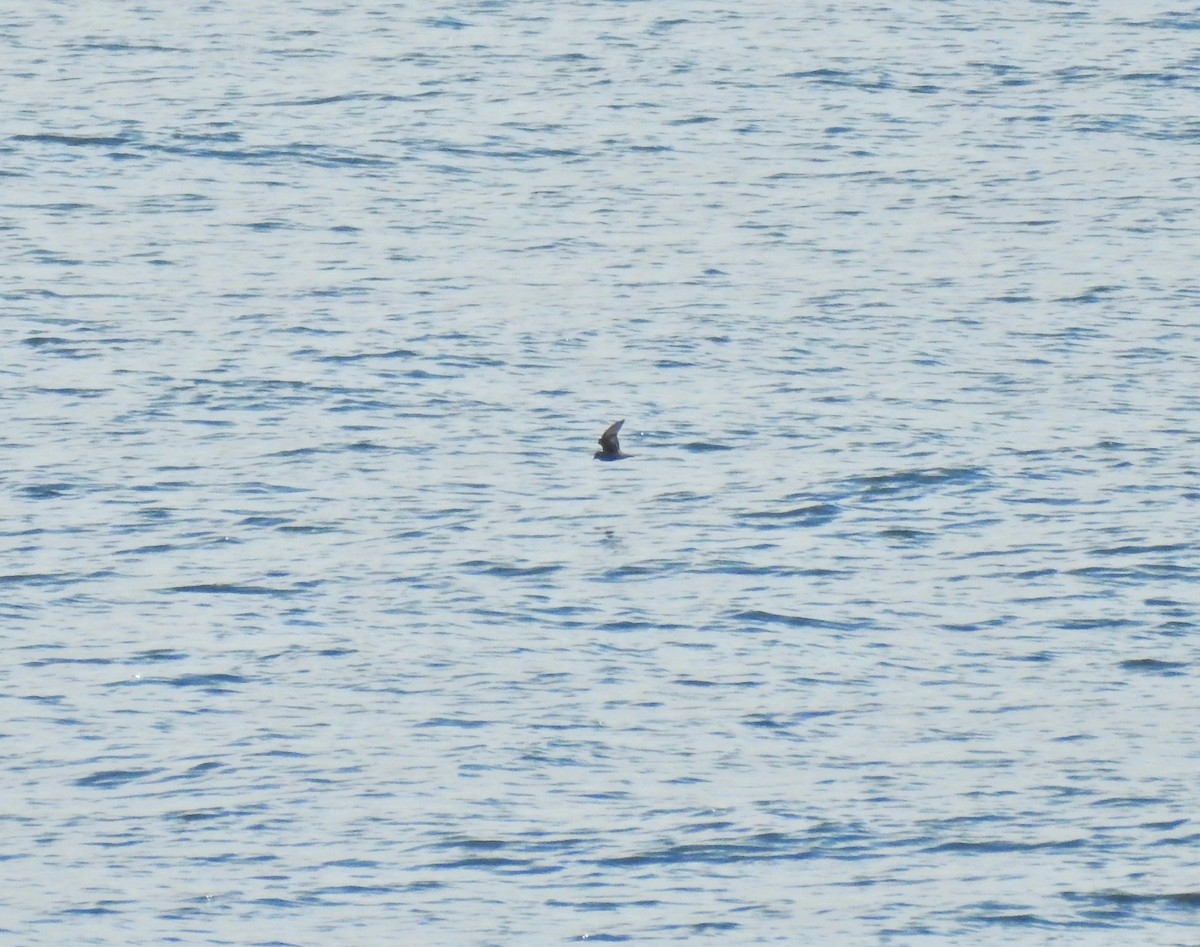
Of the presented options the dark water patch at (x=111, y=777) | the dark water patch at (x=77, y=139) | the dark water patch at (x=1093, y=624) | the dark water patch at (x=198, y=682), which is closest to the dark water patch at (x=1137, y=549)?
the dark water patch at (x=1093, y=624)

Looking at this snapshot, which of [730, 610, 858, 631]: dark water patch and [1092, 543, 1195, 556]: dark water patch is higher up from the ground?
[730, 610, 858, 631]: dark water patch

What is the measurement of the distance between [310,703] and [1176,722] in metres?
8.30

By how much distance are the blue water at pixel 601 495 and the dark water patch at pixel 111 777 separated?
0.14 meters

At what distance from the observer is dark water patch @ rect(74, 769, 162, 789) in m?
23.8

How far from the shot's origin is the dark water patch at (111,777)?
23.8 metres

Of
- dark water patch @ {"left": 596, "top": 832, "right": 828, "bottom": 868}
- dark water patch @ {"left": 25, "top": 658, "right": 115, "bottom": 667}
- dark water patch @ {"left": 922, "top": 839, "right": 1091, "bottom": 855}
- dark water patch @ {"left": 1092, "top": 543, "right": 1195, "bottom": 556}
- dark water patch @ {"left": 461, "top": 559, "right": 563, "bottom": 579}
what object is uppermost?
dark water patch @ {"left": 25, "top": 658, "right": 115, "bottom": 667}

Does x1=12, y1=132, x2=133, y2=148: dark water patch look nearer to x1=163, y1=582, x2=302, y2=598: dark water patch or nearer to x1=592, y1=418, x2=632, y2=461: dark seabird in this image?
x1=592, y1=418, x2=632, y2=461: dark seabird

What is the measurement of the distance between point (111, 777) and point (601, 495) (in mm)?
9136

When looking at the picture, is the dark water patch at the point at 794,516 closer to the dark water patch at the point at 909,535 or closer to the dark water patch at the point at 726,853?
the dark water patch at the point at 909,535

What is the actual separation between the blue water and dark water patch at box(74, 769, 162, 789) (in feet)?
0.46

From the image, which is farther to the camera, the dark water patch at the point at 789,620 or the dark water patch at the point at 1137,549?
the dark water patch at the point at 1137,549

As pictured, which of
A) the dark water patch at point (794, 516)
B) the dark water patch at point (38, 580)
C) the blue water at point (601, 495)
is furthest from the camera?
the dark water patch at point (794, 516)

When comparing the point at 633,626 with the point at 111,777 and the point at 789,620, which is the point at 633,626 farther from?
the point at 111,777

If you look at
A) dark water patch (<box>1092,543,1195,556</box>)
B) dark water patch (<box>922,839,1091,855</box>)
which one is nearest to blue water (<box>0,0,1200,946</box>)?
dark water patch (<box>922,839,1091,855</box>)
